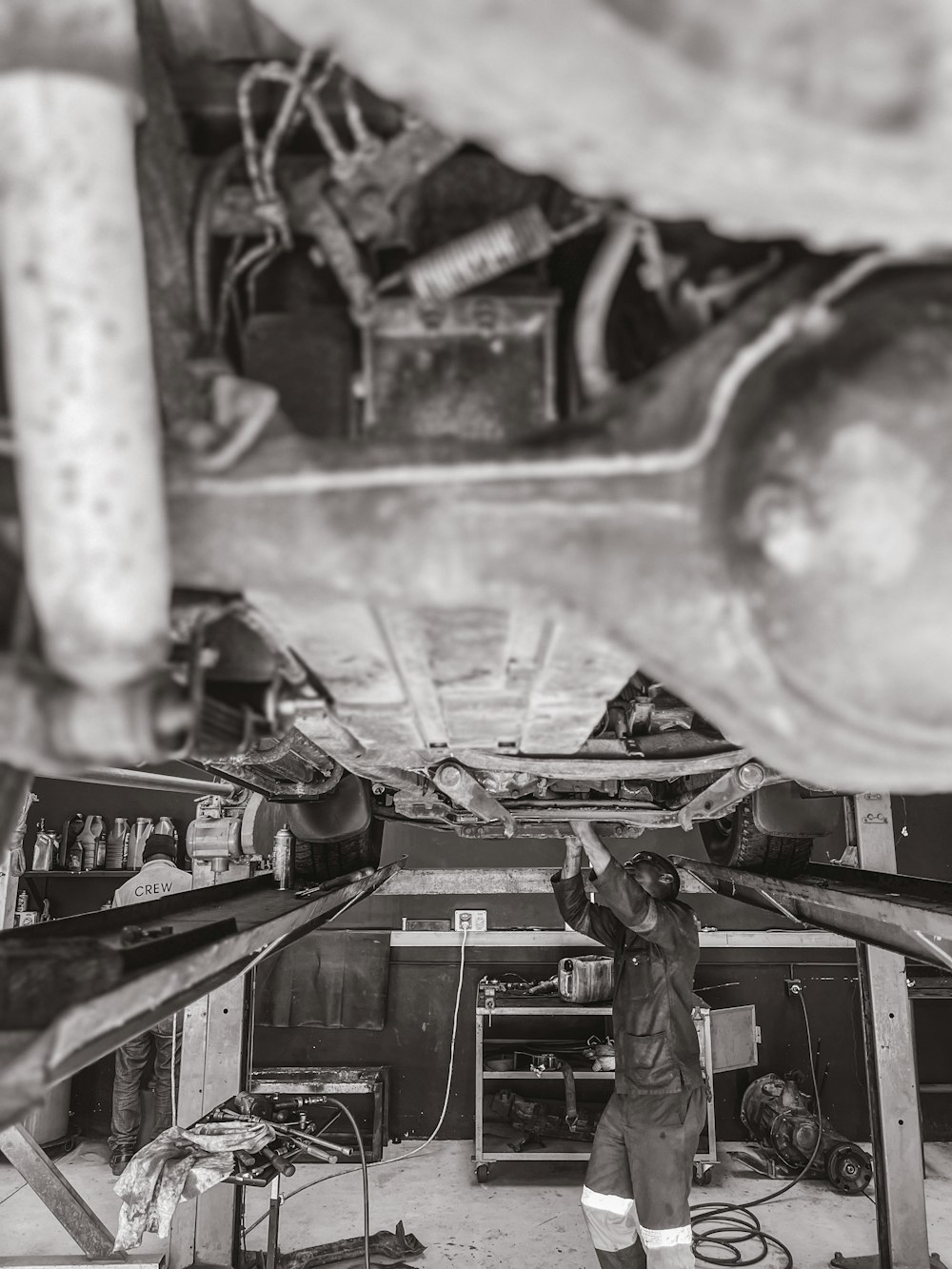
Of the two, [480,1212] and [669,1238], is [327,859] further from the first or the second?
[480,1212]

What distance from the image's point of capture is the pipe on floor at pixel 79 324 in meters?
0.76

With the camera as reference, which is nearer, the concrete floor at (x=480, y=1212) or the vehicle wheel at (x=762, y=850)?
the vehicle wheel at (x=762, y=850)

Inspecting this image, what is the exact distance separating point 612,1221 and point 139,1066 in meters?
3.78

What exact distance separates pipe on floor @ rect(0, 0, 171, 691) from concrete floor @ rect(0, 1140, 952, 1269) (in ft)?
16.8

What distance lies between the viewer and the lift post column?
13.5ft

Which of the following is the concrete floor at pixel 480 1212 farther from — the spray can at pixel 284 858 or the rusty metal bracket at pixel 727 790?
the rusty metal bracket at pixel 727 790

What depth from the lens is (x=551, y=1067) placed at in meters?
6.00

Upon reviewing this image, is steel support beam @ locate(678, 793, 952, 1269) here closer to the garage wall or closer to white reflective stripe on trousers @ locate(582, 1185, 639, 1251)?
white reflective stripe on trousers @ locate(582, 1185, 639, 1251)

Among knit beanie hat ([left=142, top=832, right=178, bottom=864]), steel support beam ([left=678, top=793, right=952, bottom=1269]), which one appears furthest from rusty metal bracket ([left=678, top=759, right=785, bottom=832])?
knit beanie hat ([left=142, top=832, right=178, bottom=864])

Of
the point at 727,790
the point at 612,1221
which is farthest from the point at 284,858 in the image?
the point at 612,1221

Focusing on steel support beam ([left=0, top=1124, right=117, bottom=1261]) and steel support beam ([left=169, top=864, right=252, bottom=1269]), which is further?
steel support beam ([left=169, top=864, right=252, bottom=1269])

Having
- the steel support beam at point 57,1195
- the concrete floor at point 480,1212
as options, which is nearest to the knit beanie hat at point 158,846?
the concrete floor at point 480,1212

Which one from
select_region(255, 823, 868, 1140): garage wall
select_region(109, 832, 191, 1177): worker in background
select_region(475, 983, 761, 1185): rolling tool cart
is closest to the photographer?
select_region(475, 983, 761, 1185): rolling tool cart

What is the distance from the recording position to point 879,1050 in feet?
13.7
